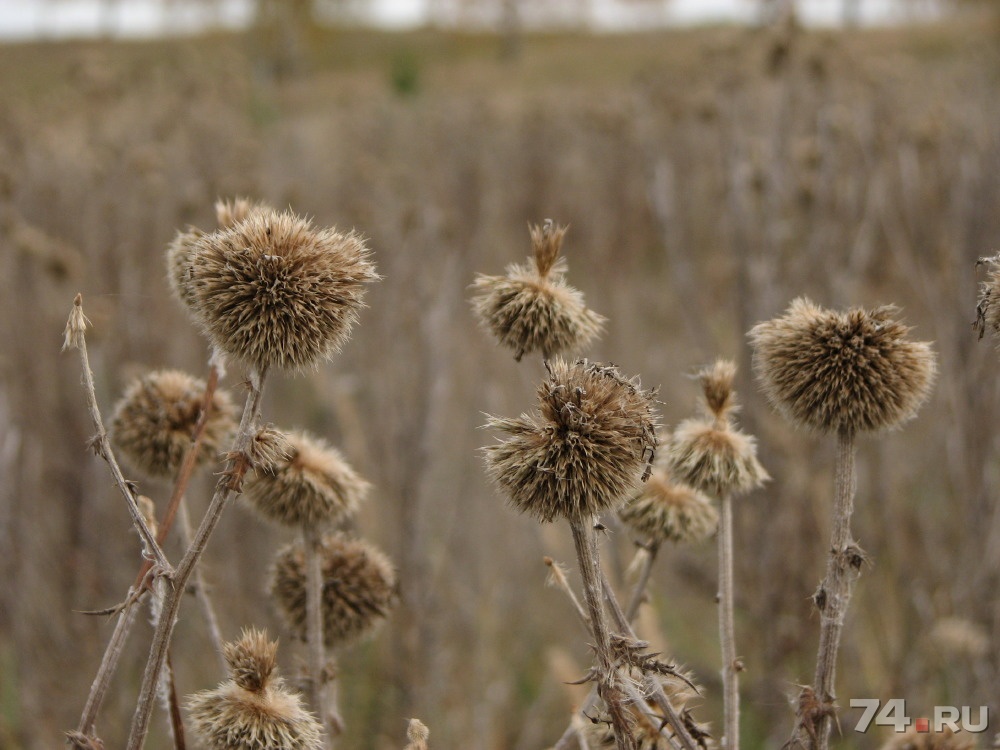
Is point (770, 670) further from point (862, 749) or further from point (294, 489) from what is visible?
point (294, 489)

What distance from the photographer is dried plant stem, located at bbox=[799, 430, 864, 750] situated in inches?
49.1

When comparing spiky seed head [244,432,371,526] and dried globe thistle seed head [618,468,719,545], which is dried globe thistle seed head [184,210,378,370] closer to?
spiky seed head [244,432,371,526]

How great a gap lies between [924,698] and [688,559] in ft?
4.28

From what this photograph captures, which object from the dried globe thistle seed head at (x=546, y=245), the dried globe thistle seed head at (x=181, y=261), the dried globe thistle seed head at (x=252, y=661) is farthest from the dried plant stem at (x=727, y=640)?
the dried globe thistle seed head at (x=181, y=261)

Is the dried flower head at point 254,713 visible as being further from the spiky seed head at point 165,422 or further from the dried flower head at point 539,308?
the dried flower head at point 539,308

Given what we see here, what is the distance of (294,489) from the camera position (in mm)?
1588

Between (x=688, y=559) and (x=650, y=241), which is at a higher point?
(x=650, y=241)

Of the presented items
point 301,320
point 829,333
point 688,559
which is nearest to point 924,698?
point 688,559

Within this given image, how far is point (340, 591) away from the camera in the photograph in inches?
70.5

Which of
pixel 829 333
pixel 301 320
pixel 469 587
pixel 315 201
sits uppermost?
pixel 315 201

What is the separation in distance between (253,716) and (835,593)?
2.83ft

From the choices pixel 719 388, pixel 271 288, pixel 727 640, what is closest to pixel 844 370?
pixel 719 388

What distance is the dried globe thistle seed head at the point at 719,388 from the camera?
60.8 inches

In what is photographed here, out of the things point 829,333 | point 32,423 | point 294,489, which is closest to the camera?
point 829,333
